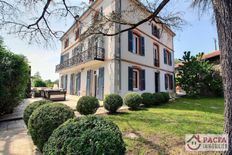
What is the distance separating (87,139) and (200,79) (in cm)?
1797

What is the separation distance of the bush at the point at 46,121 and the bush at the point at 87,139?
108 cm

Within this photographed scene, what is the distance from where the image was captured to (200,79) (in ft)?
58.6

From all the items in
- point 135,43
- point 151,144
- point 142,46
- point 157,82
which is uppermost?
point 135,43

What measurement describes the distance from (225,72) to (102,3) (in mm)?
13020

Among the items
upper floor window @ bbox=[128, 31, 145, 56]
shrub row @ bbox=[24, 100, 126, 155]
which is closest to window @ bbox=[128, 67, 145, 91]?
upper floor window @ bbox=[128, 31, 145, 56]

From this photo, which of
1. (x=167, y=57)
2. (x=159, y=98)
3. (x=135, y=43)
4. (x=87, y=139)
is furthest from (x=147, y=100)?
(x=167, y=57)

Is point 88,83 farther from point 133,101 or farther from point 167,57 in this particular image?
point 167,57

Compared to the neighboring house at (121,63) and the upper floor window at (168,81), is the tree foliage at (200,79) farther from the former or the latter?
the neighboring house at (121,63)

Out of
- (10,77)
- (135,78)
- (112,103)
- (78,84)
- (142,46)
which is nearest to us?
(10,77)

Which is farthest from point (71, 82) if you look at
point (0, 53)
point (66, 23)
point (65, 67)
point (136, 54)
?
point (66, 23)

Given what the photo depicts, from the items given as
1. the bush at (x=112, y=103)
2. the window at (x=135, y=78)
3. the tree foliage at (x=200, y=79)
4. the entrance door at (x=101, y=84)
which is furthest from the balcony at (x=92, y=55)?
the tree foliage at (x=200, y=79)

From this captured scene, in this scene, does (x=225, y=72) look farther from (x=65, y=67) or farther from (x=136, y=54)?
(x=65, y=67)

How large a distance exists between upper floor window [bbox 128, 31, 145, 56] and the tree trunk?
1092 centimetres

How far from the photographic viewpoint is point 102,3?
46.6ft
